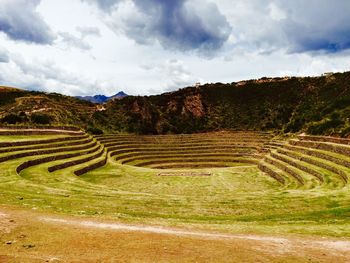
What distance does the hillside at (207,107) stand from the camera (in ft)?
193

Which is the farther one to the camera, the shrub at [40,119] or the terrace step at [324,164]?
the shrub at [40,119]

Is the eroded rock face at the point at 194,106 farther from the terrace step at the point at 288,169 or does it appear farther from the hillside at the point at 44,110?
the terrace step at the point at 288,169

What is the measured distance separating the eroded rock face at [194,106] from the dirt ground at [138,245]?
60098mm

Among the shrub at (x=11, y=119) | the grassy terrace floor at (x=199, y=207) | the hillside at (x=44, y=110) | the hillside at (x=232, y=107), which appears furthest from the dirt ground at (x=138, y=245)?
the hillside at (x=232, y=107)

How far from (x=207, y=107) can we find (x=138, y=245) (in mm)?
65029

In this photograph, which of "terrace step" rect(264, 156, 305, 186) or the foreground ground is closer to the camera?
the foreground ground

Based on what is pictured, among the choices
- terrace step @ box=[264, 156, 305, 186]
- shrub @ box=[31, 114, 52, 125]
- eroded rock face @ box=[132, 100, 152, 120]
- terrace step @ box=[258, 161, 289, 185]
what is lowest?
terrace step @ box=[258, 161, 289, 185]

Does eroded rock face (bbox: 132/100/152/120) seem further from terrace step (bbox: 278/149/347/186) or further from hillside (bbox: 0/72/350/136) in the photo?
terrace step (bbox: 278/149/347/186)

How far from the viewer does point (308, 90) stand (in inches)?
2854

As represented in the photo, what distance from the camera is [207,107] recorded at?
2894 inches

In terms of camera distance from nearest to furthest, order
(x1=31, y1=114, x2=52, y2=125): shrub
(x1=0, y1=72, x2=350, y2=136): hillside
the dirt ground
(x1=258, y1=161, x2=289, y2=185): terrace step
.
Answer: the dirt ground < (x1=258, y1=161, x2=289, y2=185): terrace step < (x1=31, y1=114, x2=52, y2=125): shrub < (x1=0, y1=72, x2=350, y2=136): hillside

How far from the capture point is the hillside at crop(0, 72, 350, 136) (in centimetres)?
5888

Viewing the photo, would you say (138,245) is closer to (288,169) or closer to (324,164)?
(324,164)

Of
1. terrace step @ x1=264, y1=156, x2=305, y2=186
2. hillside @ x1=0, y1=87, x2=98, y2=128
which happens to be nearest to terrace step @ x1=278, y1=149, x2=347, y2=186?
terrace step @ x1=264, y1=156, x2=305, y2=186
